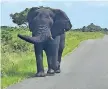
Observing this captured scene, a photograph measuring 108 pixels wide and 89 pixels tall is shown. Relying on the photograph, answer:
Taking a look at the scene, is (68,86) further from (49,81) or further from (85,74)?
(85,74)

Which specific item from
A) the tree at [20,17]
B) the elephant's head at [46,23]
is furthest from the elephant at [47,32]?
the tree at [20,17]

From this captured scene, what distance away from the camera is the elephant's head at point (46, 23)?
1591cm

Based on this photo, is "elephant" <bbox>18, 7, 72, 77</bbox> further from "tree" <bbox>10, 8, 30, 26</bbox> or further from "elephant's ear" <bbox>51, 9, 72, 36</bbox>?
"tree" <bbox>10, 8, 30, 26</bbox>

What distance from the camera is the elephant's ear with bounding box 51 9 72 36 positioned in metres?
17.0

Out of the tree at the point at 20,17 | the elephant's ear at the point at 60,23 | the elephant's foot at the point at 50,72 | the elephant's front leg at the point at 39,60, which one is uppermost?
the elephant's ear at the point at 60,23

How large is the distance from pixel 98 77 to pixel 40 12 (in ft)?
10.0

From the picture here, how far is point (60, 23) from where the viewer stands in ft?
56.1

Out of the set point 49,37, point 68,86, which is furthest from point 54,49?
point 68,86

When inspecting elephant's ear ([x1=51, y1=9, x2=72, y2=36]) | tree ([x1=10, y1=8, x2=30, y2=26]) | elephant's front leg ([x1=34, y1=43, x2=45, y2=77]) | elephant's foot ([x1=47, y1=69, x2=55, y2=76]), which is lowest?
tree ([x1=10, y1=8, x2=30, y2=26])

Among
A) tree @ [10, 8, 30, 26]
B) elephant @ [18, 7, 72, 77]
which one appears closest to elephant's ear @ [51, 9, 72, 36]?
elephant @ [18, 7, 72, 77]

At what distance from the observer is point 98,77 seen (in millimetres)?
15477

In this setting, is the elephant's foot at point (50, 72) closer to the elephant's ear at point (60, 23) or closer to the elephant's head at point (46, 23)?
the elephant's head at point (46, 23)

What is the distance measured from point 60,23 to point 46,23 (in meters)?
1.03

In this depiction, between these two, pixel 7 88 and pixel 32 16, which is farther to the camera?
pixel 32 16
